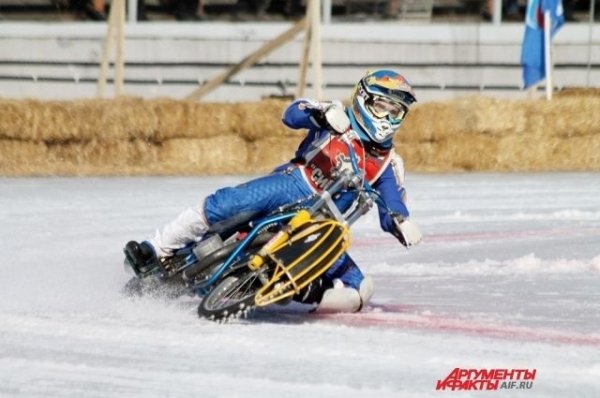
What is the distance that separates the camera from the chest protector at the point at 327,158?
25.4ft

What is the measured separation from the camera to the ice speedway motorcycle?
7238mm

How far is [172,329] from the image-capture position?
7066 millimetres

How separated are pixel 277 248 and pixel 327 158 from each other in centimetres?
72

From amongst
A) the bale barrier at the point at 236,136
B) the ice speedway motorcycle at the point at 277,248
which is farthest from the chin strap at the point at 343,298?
the bale barrier at the point at 236,136

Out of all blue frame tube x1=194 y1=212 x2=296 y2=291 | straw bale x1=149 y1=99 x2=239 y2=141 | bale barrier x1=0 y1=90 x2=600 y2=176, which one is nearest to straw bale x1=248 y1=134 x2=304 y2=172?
bale barrier x1=0 y1=90 x2=600 y2=176

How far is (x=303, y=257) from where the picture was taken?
23.8 feet

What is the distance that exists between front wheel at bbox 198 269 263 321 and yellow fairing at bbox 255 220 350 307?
0.09 metres

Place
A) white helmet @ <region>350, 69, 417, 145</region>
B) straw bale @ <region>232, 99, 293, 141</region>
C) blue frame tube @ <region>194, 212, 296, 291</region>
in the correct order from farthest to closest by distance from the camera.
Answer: straw bale @ <region>232, 99, 293, 141</region> → white helmet @ <region>350, 69, 417, 145</region> → blue frame tube @ <region>194, 212, 296, 291</region>

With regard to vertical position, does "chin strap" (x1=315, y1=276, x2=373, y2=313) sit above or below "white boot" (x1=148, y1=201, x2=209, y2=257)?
below

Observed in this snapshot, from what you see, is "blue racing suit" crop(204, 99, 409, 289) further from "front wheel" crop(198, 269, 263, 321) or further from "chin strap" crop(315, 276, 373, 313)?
"front wheel" crop(198, 269, 263, 321)

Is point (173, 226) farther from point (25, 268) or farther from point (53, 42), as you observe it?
point (53, 42)

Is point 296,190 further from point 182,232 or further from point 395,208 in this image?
point 182,232

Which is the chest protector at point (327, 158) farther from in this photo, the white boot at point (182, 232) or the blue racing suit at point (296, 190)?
the white boot at point (182, 232)

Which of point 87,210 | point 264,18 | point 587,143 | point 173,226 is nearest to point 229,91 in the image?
point 264,18
